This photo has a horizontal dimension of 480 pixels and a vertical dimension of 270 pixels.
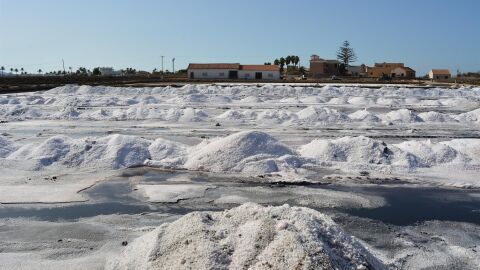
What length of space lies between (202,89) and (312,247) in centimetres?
2578

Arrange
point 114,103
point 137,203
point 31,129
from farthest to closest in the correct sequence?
point 114,103 < point 31,129 < point 137,203

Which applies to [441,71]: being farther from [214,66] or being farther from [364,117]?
[364,117]

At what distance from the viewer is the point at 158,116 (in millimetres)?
16469

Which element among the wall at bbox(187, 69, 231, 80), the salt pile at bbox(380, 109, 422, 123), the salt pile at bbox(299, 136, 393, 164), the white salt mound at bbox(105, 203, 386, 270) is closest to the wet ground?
the white salt mound at bbox(105, 203, 386, 270)

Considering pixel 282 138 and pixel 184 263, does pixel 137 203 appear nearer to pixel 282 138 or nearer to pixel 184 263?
pixel 184 263

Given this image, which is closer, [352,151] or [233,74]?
[352,151]

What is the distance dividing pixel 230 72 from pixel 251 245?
Result: 1950 inches

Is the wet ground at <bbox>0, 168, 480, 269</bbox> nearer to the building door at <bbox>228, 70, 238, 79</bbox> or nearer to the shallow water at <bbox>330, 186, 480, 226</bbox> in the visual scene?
the shallow water at <bbox>330, 186, 480, 226</bbox>

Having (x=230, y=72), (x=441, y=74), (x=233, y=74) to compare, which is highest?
(x=230, y=72)

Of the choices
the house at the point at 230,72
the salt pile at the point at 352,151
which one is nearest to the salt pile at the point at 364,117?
the salt pile at the point at 352,151

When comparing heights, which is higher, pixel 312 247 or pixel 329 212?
pixel 312 247

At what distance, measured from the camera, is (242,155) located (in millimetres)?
8602

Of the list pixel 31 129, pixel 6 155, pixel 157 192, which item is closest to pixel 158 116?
pixel 31 129

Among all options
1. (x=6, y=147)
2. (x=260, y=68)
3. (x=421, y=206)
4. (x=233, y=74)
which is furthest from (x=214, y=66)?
(x=421, y=206)
